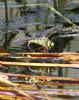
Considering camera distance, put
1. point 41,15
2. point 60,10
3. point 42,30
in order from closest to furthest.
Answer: point 42,30 < point 60,10 < point 41,15

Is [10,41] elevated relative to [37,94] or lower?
lower

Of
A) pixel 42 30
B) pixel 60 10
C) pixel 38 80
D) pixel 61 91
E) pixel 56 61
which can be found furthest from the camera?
pixel 60 10

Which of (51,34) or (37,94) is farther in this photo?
(51,34)

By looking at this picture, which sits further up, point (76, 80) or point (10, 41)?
point (76, 80)

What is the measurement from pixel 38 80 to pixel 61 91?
0.20 m

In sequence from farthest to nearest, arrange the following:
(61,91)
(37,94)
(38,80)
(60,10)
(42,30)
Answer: (60,10)
(42,30)
(38,80)
(61,91)
(37,94)

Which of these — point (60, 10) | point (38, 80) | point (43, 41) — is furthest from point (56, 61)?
point (60, 10)

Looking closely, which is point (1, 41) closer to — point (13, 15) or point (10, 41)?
point (10, 41)

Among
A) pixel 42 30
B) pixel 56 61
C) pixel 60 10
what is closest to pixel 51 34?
pixel 42 30

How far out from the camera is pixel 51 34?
457cm

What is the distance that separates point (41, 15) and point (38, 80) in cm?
424

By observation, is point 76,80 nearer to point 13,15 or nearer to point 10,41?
point 10,41

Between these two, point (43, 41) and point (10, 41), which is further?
point (10, 41)

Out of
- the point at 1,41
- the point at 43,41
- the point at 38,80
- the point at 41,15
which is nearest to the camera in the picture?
the point at 38,80
